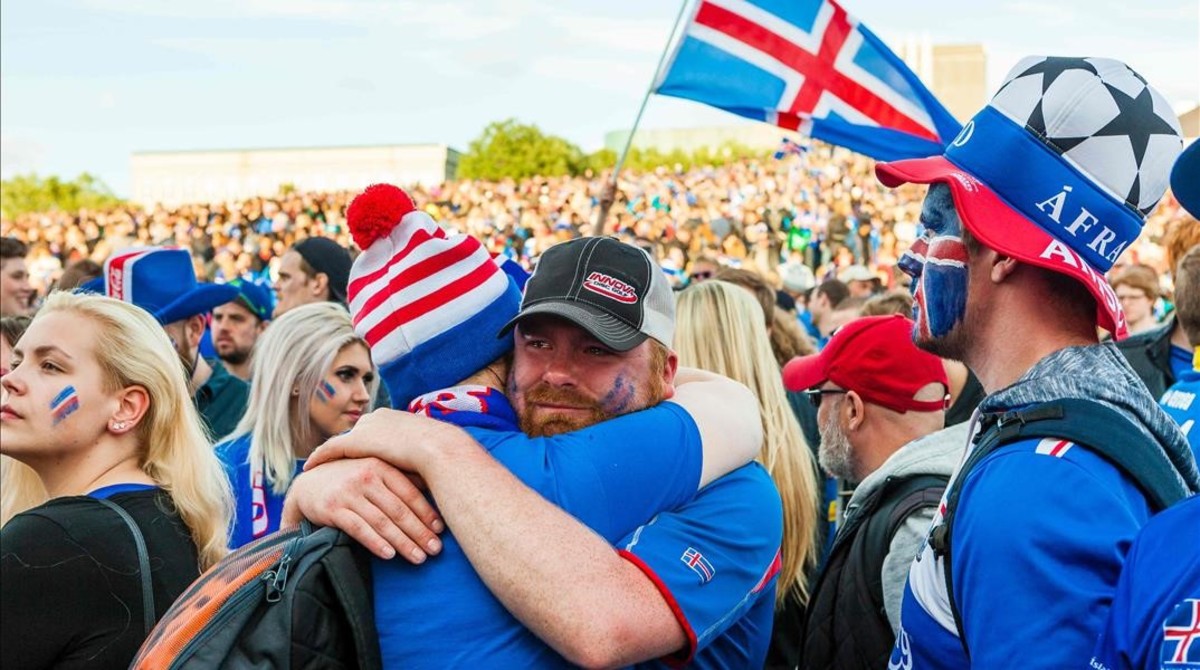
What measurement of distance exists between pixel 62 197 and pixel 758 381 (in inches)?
2765

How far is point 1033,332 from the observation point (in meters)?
2.09

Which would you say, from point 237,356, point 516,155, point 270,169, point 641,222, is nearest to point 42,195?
point 270,169

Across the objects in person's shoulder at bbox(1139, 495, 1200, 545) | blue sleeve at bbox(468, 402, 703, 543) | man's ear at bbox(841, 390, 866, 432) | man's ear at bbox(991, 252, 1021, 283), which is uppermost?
man's ear at bbox(991, 252, 1021, 283)

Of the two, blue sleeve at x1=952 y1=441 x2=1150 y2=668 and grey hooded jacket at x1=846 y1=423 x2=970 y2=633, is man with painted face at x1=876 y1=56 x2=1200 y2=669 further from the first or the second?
grey hooded jacket at x1=846 y1=423 x2=970 y2=633

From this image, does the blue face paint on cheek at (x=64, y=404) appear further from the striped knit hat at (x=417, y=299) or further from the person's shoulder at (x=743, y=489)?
the person's shoulder at (x=743, y=489)

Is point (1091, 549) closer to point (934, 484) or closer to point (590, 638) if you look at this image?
point (590, 638)

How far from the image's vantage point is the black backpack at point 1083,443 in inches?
72.0

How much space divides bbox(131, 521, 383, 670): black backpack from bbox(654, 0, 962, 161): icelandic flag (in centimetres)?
486

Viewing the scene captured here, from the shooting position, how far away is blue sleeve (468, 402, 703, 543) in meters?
2.08

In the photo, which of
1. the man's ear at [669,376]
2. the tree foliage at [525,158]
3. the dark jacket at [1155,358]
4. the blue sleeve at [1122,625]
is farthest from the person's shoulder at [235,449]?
the tree foliage at [525,158]

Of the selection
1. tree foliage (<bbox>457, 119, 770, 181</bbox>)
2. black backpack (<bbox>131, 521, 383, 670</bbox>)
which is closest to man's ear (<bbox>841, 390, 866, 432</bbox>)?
black backpack (<bbox>131, 521, 383, 670</bbox>)

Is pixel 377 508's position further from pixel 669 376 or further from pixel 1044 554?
pixel 1044 554

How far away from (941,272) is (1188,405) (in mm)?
1723

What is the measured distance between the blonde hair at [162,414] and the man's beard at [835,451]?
181cm
